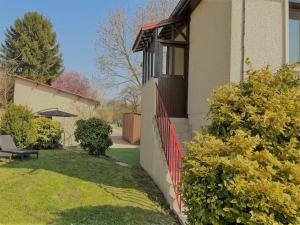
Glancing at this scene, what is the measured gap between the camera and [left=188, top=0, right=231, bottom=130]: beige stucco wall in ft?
25.8

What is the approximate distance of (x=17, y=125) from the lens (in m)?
17.1

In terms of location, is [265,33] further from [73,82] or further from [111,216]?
Answer: [73,82]

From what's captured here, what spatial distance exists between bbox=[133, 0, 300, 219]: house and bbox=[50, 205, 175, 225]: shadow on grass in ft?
2.33

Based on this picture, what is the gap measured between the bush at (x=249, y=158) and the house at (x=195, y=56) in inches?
105

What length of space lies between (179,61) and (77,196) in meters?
6.08

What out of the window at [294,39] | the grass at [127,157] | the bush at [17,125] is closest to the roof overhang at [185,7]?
the window at [294,39]

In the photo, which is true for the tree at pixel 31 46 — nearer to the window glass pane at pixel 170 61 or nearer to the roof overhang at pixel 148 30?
the roof overhang at pixel 148 30

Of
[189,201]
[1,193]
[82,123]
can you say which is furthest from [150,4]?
[189,201]

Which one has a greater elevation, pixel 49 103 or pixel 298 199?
pixel 49 103

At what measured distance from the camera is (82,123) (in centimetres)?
1568

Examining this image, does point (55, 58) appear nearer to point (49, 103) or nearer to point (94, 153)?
point (49, 103)

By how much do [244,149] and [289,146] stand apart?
601 millimetres

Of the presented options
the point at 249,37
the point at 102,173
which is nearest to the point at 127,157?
the point at 102,173

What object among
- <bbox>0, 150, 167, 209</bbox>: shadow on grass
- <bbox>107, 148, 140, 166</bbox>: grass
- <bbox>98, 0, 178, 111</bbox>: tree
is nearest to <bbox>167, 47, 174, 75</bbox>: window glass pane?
<bbox>0, 150, 167, 209</bbox>: shadow on grass
